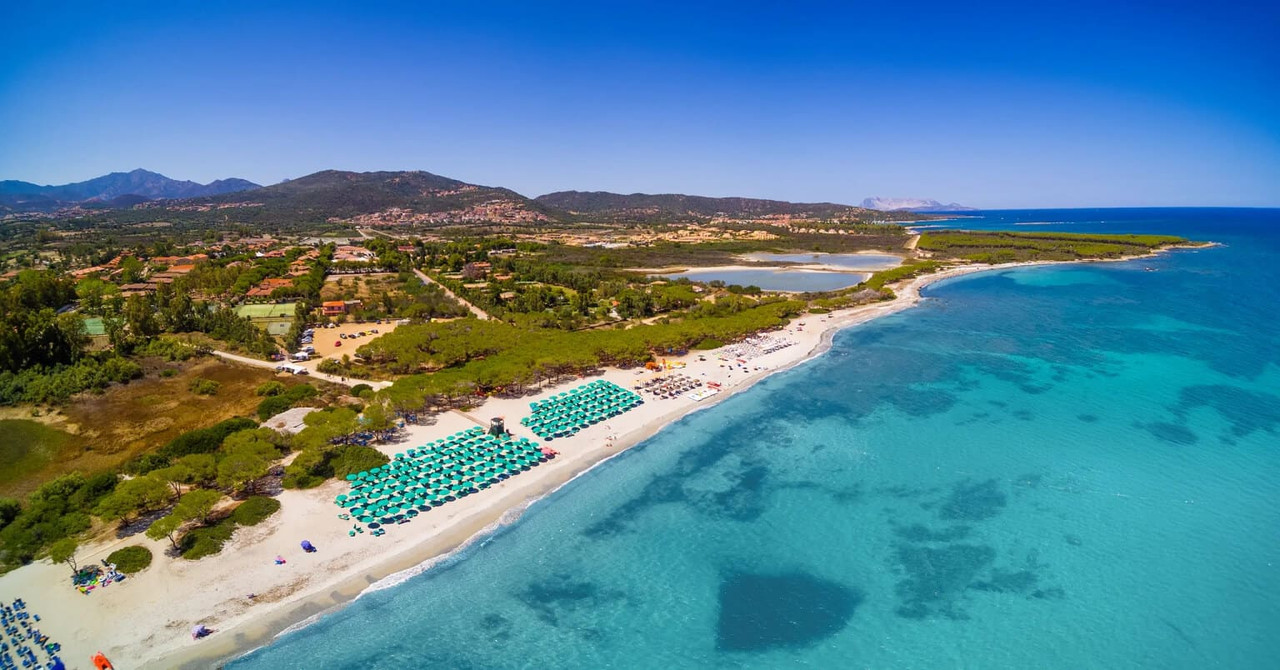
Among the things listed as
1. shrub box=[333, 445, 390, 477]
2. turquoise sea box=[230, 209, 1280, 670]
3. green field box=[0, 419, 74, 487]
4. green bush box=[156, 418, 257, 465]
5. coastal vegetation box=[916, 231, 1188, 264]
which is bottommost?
turquoise sea box=[230, 209, 1280, 670]

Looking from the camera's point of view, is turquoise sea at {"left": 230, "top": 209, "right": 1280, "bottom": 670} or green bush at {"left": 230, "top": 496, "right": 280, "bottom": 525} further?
green bush at {"left": 230, "top": 496, "right": 280, "bottom": 525}

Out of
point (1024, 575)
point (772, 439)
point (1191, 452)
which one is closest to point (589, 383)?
point (772, 439)

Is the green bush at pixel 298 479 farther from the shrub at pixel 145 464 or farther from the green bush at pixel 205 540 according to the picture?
the shrub at pixel 145 464

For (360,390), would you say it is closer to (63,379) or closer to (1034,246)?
(63,379)

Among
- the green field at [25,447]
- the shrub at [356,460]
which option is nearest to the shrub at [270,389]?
the green field at [25,447]

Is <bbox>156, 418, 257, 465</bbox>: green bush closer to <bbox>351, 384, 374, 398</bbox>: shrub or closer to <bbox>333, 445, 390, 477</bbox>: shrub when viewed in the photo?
<bbox>333, 445, 390, 477</bbox>: shrub

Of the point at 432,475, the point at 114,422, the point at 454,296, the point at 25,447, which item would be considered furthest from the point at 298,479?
the point at 454,296

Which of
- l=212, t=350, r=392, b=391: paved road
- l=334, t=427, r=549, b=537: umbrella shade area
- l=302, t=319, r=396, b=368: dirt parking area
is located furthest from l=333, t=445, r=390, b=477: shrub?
l=302, t=319, r=396, b=368: dirt parking area
